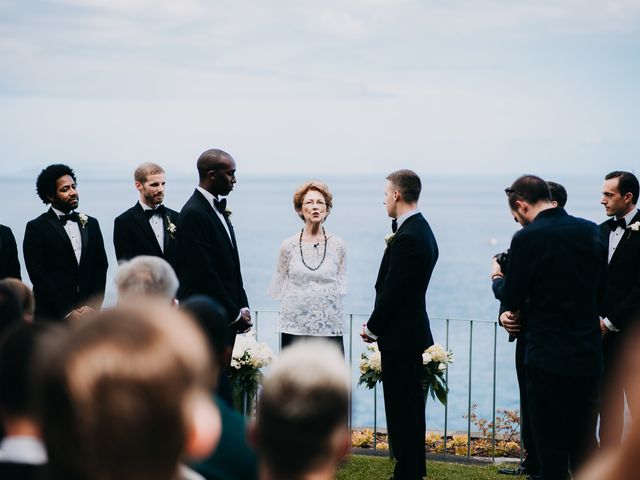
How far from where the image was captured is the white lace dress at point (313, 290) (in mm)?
6570

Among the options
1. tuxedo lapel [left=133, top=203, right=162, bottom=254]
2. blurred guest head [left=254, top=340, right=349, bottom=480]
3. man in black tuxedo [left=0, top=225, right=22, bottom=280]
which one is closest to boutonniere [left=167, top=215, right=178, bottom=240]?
tuxedo lapel [left=133, top=203, right=162, bottom=254]

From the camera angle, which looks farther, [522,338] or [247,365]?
[247,365]

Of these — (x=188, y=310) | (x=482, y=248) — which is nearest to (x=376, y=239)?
(x=482, y=248)

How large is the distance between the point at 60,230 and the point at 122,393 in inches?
218

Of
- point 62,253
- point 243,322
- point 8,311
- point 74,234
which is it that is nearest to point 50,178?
point 74,234

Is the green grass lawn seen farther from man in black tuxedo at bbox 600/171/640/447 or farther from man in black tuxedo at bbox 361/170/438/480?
man in black tuxedo at bbox 600/171/640/447

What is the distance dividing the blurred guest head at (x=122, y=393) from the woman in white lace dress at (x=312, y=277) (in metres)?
5.16

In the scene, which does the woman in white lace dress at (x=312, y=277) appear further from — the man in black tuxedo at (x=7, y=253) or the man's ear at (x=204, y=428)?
the man's ear at (x=204, y=428)

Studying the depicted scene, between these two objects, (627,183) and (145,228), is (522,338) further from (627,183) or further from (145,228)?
(145,228)

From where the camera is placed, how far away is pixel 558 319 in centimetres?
486

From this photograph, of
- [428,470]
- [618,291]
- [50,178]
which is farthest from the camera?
[50,178]

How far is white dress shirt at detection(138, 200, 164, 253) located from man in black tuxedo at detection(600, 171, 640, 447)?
3195 mm

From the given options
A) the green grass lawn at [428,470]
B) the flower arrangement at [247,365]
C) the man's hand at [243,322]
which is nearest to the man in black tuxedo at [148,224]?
the man's hand at [243,322]

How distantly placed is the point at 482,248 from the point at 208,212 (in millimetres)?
41572
